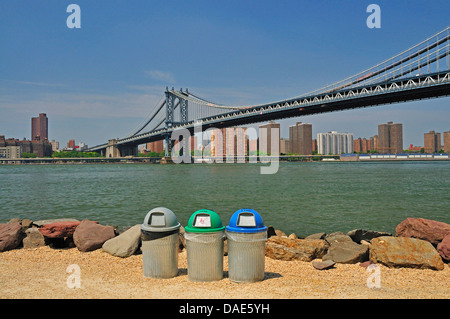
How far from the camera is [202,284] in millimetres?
5223

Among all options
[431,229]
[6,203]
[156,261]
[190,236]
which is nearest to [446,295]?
[431,229]

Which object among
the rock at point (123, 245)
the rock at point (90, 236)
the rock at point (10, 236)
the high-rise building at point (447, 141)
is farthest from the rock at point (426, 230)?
the high-rise building at point (447, 141)

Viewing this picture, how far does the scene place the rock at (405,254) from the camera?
595 centimetres

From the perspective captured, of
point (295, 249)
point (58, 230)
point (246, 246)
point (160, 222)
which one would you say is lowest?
point (295, 249)

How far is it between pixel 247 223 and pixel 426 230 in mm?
4057

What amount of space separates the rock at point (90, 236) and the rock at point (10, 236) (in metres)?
1.21

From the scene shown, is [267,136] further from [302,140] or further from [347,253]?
[347,253]

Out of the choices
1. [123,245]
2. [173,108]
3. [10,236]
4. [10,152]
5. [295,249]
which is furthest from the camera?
[10,152]

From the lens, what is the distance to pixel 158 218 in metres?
5.48

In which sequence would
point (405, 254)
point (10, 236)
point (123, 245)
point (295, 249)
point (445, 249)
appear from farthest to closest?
1. point (10, 236)
2. point (123, 245)
3. point (295, 249)
4. point (445, 249)
5. point (405, 254)

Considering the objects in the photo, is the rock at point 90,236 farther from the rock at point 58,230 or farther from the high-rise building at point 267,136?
the high-rise building at point 267,136

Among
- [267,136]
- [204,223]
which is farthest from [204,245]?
[267,136]

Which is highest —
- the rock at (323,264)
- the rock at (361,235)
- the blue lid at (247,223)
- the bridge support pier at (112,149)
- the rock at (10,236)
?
the bridge support pier at (112,149)

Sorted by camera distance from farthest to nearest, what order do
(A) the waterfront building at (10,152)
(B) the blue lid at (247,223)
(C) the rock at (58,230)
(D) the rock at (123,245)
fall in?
(A) the waterfront building at (10,152), (C) the rock at (58,230), (D) the rock at (123,245), (B) the blue lid at (247,223)
